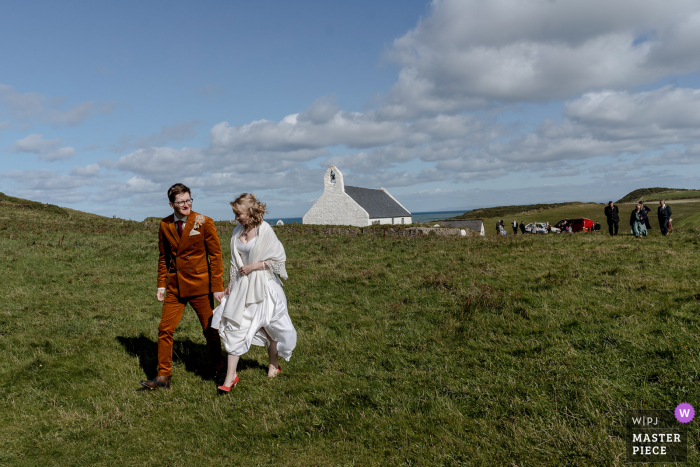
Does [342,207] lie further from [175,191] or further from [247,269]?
[247,269]

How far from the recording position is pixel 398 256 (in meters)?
15.5

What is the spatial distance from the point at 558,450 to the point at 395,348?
10.8 feet

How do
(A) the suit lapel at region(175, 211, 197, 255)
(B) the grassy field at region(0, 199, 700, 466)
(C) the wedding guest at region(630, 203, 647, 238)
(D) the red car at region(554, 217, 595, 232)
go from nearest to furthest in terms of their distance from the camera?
(B) the grassy field at region(0, 199, 700, 466), (A) the suit lapel at region(175, 211, 197, 255), (C) the wedding guest at region(630, 203, 647, 238), (D) the red car at region(554, 217, 595, 232)

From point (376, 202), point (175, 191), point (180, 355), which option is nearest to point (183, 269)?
point (175, 191)

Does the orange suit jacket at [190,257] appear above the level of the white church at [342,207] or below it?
below

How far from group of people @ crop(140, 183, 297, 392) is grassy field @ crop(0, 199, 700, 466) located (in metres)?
0.65

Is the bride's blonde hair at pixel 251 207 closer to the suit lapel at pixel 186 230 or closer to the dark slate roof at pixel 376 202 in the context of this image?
the suit lapel at pixel 186 230

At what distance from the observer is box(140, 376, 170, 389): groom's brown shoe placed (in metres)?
5.64

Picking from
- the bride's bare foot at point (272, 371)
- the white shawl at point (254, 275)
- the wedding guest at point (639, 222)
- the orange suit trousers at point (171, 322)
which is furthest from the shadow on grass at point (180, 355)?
the wedding guest at point (639, 222)

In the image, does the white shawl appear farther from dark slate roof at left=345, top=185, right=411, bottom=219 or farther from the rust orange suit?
dark slate roof at left=345, top=185, right=411, bottom=219

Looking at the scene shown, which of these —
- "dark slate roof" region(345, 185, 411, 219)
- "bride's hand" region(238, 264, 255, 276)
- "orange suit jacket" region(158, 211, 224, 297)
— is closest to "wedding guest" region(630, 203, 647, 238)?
"bride's hand" region(238, 264, 255, 276)

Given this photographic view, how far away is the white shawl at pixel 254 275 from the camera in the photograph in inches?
214

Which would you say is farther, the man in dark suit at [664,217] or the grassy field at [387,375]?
the man in dark suit at [664,217]

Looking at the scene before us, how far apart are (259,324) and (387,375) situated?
2029 millimetres
